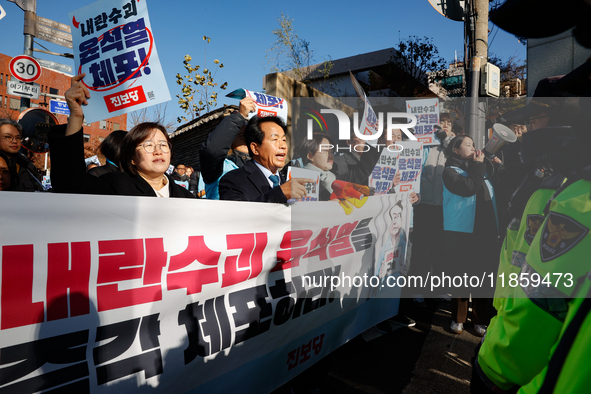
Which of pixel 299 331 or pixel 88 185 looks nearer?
pixel 88 185

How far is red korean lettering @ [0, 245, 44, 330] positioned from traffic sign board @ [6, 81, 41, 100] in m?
7.82

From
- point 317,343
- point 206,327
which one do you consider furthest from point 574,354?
point 317,343

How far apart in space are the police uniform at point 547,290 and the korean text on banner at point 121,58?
2.51 metres

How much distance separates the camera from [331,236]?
103 inches

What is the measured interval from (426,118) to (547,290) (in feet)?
15.8

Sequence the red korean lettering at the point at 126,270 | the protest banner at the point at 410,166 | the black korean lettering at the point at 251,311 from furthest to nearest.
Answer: the protest banner at the point at 410,166 < the black korean lettering at the point at 251,311 < the red korean lettering at the point at 126,270

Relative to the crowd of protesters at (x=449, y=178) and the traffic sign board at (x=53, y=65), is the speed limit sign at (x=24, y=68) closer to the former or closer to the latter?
the traffic sign board at (x=53, y=65)

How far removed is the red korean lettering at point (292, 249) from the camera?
2.22m

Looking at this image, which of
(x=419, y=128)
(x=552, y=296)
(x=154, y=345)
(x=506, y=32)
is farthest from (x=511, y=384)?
(x=419, y=128)

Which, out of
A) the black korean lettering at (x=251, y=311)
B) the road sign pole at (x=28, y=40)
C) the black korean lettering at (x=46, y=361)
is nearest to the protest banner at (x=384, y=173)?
the black korean lettering at (x=251, y=311)

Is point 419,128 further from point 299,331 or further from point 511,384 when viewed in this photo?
point 511,384

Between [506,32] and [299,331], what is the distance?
1925mm

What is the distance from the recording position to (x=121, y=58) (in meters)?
2.64

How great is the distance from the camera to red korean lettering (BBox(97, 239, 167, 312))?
1478mm
